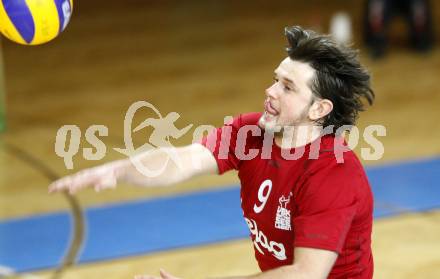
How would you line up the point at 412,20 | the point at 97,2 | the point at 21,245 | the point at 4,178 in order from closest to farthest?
the point at 21,245 < the point at 4,178 < the point at 412,20 < the point at 97,2

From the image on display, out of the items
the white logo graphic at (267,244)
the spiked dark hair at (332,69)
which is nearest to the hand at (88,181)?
the white logo graphic at (267,244)

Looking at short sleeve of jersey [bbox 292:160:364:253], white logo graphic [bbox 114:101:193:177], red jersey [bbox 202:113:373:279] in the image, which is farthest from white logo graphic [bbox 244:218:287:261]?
white logo graphic [bbox 114:101:193:177]

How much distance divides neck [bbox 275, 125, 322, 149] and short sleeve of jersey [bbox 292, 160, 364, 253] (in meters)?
0.17

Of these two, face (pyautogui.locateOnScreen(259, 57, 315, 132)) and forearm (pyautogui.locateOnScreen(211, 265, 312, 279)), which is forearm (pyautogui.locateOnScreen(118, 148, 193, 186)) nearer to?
face (pyautogui.locateOnScreen(259, 57, 315, 132))

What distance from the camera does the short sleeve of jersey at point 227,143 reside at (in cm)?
367

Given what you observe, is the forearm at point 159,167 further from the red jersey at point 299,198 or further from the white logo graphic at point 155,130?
the white logo graphic at point 155,130

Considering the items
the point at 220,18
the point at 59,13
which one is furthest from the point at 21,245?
the point at 220,18

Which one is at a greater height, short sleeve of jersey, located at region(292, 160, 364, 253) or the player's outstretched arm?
the player's outstretched arm

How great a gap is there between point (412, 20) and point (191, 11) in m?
3.74

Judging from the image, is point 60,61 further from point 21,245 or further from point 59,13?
point 59,13

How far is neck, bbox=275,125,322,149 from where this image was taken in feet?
11.3

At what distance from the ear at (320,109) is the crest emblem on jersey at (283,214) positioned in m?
0.33

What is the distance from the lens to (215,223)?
20.0 ft

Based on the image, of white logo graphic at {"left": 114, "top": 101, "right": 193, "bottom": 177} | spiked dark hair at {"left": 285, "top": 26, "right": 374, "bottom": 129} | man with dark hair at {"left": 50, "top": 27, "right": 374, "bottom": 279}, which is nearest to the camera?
man with dark hair at {"left": 50, "top": 27, "right": 374, "bottom": 279}
